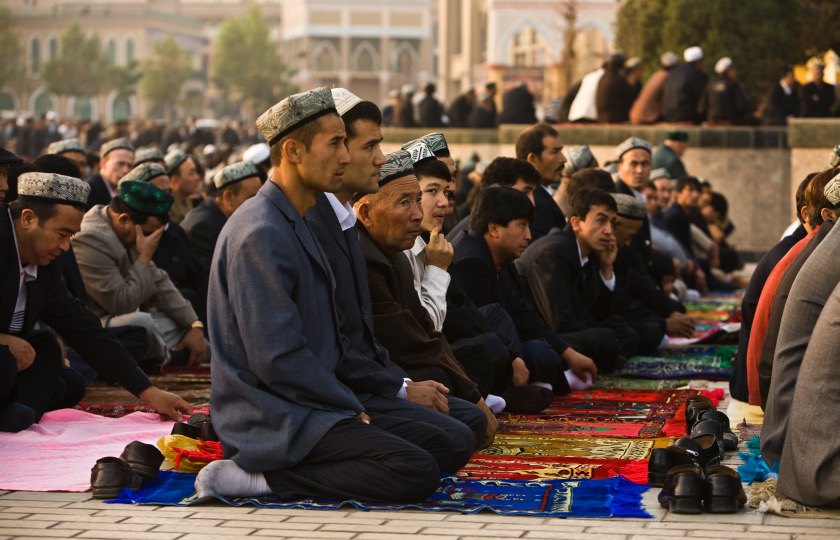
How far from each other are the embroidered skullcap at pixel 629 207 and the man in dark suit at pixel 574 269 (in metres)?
1.05

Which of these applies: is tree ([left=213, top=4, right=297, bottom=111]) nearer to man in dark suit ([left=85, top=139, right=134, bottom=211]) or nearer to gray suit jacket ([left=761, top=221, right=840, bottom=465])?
man in dark suit ([left=85, top=139, right=134, bottom=211])

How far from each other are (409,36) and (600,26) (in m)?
48.3

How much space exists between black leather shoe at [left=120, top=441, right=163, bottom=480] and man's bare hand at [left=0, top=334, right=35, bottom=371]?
1.10m

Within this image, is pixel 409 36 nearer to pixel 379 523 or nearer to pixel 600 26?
pixel 600 26

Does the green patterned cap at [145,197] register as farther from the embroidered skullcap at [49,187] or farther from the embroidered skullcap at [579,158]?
the embroidered skullcap at [579,158]

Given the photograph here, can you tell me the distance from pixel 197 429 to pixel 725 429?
6.78 feet

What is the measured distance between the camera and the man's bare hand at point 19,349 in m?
5.65

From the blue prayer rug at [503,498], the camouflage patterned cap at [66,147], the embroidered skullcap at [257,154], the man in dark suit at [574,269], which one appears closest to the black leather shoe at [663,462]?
the blue prayer rug at [503,498]

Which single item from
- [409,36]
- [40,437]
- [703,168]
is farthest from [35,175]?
[409,36]

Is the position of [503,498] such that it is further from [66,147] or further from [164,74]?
[164,74]

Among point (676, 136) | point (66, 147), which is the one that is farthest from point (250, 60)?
point (66, 147)

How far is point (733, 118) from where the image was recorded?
16.0m

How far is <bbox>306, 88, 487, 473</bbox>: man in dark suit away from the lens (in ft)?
A: 15.4

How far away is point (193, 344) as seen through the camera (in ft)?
25.7
